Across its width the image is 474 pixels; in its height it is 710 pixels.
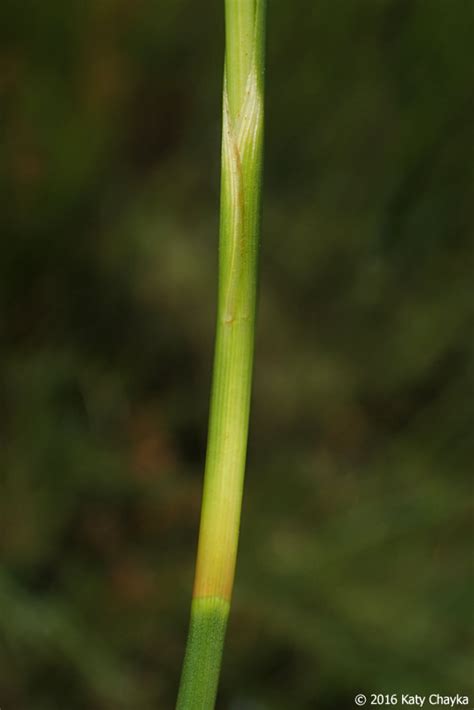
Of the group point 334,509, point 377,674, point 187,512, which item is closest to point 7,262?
point 187,512

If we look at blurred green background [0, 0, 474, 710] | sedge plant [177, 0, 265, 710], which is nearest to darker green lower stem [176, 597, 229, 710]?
sedge plant [177, 0, 265, 710]

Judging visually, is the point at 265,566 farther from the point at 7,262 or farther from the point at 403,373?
the point at 7,262

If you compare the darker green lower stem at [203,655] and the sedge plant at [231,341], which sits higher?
the sedge plant at [231,341]

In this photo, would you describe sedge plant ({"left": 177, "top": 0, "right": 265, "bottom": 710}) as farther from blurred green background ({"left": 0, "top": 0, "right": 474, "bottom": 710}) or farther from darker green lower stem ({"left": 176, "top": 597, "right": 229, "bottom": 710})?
blurred green background ({"left": 0, "top": 0, "right": 474, "bottom": 710})

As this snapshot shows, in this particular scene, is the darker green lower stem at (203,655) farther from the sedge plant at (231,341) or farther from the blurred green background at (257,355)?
the blurred green background at (257,355)

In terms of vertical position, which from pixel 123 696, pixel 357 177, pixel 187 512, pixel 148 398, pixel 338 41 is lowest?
pixel 123 696

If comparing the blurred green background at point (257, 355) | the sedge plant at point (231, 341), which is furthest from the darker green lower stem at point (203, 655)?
the blurred green background at point (257, 355)

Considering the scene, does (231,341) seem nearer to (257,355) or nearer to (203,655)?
(203,655)

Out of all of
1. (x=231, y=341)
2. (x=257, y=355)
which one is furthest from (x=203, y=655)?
(x=257, y=355)
